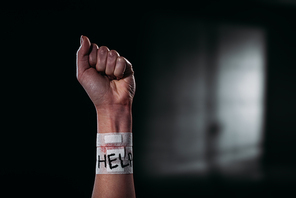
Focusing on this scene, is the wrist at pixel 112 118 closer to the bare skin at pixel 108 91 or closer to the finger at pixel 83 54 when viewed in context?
the bare skin at pixel 108 91

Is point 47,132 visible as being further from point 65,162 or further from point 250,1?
point 250,1

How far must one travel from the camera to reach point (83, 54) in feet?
3.56

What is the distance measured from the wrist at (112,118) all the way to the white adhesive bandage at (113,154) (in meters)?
0.02

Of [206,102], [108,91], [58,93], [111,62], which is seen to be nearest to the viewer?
[111,62]

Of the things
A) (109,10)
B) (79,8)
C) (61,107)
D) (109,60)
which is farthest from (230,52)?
(109,60)

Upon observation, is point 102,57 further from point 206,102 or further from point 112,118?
point 206,102

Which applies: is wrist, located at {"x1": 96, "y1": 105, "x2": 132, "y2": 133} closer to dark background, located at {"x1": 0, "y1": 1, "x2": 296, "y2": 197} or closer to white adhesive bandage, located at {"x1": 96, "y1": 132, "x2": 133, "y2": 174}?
white adhesive bandage, located at {"x1": 96, "y1": 132, "x2": 133, "y2": 174}

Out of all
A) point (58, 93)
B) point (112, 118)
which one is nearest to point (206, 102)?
point (58, 93)

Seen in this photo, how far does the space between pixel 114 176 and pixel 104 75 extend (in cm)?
36

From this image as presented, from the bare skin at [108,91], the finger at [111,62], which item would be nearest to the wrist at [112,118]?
the bare skin at [108,91]

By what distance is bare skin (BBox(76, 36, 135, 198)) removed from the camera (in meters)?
1.07

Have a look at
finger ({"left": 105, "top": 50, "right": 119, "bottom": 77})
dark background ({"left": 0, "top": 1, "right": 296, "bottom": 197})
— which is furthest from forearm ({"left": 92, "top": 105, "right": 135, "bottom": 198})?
dark background ({"left": 0, "top": 1, "right": 296, "bottom": 197})

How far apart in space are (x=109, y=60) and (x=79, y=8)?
2.94 meters

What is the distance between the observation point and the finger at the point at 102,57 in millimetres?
1058
